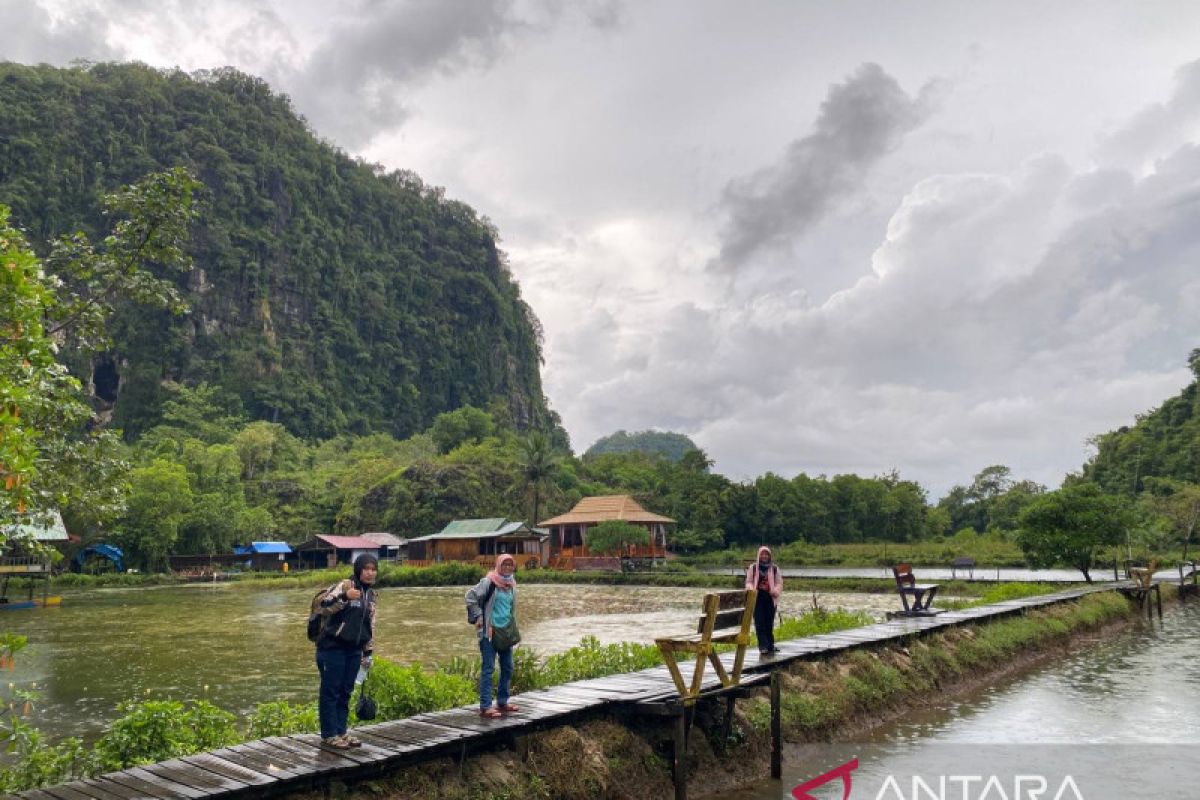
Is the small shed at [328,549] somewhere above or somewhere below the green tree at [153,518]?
below

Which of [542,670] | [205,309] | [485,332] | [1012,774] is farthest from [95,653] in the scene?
[485,332]

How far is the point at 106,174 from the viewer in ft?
372

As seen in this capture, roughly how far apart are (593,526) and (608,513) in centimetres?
165

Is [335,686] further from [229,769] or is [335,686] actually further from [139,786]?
[139,786]

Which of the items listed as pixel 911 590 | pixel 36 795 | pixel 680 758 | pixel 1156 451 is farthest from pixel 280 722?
pixel 1156 451

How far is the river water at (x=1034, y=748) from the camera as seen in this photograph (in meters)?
7.82

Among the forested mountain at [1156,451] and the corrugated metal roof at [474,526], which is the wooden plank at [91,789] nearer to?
the corrugated metal roof at [474,526]

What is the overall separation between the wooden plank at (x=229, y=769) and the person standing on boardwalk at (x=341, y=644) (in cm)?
71

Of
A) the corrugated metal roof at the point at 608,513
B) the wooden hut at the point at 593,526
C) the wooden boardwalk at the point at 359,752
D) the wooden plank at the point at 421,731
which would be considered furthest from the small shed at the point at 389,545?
the wooden plank at the point at 421,731

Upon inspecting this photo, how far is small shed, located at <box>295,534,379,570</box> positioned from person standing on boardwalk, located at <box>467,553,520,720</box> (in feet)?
192

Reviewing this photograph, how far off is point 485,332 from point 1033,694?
144203mm

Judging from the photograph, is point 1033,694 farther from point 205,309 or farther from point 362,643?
point 205,309

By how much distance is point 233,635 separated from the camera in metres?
24.0

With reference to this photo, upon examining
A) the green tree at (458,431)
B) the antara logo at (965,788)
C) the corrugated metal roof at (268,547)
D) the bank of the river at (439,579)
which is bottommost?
the bank of the river at (439,579)
